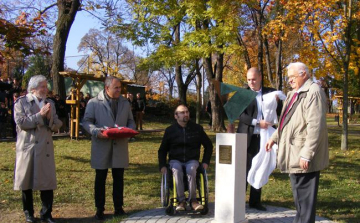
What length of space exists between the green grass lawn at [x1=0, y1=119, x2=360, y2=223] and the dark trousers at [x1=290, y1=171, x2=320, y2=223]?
1.29 meters

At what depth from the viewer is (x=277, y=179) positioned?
8.28 meters

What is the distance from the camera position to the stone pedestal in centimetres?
484

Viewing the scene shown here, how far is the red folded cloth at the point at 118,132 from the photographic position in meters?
5.10

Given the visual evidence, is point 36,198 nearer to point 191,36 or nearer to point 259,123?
point 259,123

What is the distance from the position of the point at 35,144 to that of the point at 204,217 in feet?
7.83

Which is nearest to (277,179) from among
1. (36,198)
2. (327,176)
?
(327,176)

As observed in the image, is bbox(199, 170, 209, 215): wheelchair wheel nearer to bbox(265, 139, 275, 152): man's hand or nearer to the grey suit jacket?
bbox(265, 139, 275, 152): man's hand

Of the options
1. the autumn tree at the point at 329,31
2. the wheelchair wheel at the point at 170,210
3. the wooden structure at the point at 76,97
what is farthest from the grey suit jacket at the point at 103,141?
the autumn tree at the point at 329,31

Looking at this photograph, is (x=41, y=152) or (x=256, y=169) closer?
(x=41, y=152)

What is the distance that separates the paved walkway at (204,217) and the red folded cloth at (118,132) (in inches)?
44.2

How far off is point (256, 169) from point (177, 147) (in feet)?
3.72

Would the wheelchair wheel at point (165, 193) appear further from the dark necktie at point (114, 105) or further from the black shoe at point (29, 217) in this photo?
the black shoe at point (29, 217)

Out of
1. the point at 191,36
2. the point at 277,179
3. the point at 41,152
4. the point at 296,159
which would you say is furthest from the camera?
the point at 191,36

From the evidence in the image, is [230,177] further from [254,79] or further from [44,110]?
[44,110]
